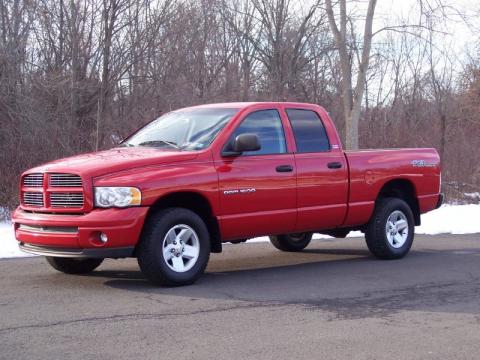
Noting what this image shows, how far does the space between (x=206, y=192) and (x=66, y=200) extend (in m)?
1.47

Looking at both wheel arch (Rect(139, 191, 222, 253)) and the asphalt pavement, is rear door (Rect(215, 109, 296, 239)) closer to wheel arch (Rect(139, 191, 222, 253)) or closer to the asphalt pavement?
wheel arch (Rect(139, 191, 222, 253))

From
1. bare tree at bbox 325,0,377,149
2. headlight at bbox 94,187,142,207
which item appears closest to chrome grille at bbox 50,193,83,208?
Result: headlight at bbox 94,187,142,207

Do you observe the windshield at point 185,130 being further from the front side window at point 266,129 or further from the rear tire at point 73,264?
the rear tire at point 73,264

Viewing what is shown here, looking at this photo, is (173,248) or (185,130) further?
(185,130)

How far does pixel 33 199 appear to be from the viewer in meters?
7.84

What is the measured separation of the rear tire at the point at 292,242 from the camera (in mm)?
10781

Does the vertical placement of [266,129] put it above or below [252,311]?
above

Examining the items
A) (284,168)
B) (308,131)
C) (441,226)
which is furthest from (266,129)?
(441,226)

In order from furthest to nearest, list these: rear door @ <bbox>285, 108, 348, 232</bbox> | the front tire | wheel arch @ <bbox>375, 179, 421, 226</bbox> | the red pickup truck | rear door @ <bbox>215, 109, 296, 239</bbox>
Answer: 1. wheel arch @ <bbox>375, 179, 421, 226</bbox>
2. rear door @ <bbox>285, 108, 348, 232</bbox>
3. rear door @ <bbox>215, 109, 296, 239</bbox>
4. the front tire
5. the red pickup truck

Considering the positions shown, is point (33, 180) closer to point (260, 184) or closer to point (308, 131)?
point (260, 184)

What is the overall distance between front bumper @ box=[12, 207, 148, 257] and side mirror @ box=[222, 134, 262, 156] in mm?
1284

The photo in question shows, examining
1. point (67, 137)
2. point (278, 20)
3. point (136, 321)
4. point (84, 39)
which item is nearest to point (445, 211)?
point (67, 137)

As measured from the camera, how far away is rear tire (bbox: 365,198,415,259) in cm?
985

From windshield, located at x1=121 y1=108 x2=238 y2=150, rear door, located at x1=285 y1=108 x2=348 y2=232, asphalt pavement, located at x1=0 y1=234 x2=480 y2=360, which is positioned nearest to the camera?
asphalt pavement, located at x1=0 y1=234 x2=480 y2=360
